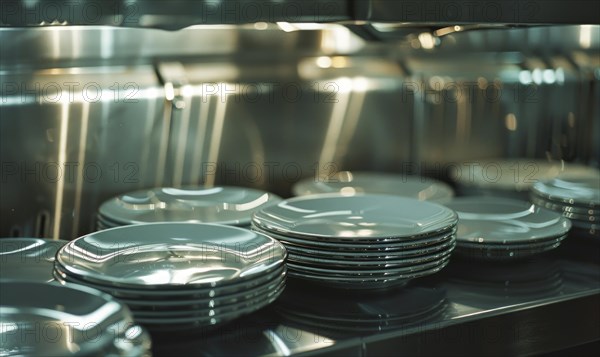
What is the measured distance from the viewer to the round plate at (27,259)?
898mm

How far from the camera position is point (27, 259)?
0.94 metres

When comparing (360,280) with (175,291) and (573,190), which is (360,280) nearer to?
(175,291)

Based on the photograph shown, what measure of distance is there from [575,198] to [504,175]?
1.10ft

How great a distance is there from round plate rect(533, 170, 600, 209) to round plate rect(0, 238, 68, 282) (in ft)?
2.26

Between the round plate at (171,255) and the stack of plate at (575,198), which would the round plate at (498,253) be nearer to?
the stack of plate at (575,198)

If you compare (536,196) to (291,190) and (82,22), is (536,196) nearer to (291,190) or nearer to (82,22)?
(291,190)

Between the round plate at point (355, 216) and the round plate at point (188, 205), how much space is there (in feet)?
0.25

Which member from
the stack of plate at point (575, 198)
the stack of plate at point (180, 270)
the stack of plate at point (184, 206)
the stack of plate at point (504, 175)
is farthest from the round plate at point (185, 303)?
the stack of plate at point (504, 175)

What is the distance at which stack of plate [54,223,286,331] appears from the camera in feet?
2.41

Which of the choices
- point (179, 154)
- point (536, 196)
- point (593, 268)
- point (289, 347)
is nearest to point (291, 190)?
point (179, 154)

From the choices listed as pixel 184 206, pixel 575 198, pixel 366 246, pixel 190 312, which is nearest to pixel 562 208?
pixel 575 198

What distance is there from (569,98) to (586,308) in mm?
847

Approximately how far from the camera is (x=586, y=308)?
3.07 feet

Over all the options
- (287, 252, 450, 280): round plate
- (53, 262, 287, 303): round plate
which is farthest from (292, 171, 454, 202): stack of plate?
(53, 262, 287, 303): round plate
